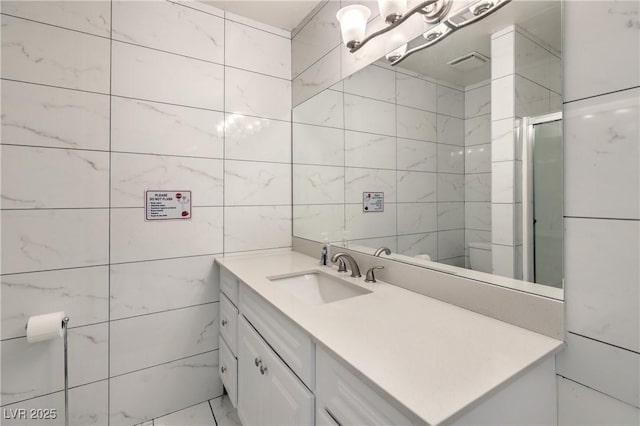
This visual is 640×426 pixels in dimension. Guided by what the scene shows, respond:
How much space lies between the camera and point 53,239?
1.35 metres

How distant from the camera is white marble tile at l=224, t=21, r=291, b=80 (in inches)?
69.8

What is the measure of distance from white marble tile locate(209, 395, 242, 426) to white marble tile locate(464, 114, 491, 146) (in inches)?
69.5

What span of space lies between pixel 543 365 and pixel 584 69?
2.55 feet

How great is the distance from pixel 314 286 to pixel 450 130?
3.14 ft

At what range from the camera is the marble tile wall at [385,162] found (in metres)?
1.12

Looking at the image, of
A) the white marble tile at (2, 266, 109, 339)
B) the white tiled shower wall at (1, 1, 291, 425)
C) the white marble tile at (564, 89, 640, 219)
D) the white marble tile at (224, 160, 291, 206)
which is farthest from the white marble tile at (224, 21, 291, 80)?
the white marble tile at (564, 89, 640, 219)

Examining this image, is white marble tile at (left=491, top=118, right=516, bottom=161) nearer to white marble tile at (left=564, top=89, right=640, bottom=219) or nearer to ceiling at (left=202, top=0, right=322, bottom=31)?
white marble tile at (left=564, top=89, right=640, bottom=219)

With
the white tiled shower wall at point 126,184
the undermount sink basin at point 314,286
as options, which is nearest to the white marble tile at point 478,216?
the undermount sink basin at point 314,286

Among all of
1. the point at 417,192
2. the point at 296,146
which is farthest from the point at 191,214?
the point at 417,192

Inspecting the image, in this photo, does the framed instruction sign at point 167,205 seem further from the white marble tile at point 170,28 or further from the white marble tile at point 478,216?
the white marble tile at point 478,216

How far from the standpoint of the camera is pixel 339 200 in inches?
66.2

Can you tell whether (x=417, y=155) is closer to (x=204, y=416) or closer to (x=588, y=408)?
(x=588, y=408)

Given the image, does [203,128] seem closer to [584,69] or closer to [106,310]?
[106,310]

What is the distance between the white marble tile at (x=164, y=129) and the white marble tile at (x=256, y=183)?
14 centimetres
